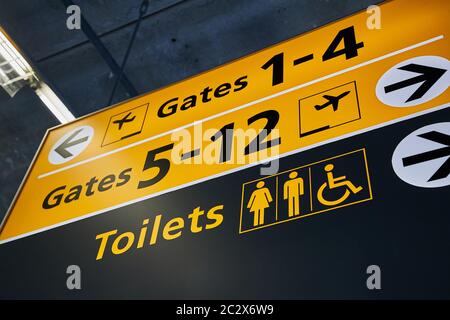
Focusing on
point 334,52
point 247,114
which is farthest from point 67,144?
point 334,52

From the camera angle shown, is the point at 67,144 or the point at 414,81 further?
the point at 67,144

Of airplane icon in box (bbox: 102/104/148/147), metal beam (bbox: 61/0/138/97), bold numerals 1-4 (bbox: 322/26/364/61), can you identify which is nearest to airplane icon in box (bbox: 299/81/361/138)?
bold numerals 1-4 (bbox: 322/26/364/61)

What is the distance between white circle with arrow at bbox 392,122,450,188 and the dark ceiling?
3.38 m

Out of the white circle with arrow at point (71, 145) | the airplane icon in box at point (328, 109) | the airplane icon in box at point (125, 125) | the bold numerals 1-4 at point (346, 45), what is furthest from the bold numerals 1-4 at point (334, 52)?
the white circle with arrow at point (71, 145)

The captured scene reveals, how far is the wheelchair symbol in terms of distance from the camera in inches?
73.6

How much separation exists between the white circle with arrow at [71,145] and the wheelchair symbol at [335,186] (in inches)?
62.9

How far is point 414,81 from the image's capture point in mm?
2244

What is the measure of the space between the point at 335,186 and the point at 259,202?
28 centimetres

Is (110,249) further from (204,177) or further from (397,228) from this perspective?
(397,228)

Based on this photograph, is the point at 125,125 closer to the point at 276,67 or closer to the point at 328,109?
the point at 276,67

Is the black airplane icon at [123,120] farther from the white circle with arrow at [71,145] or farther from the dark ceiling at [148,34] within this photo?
the dark ceiling at [148,34]

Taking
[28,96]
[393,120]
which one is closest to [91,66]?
[28,96]

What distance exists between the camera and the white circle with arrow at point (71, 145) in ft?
10.3

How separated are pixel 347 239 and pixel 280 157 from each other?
1.95 ft
